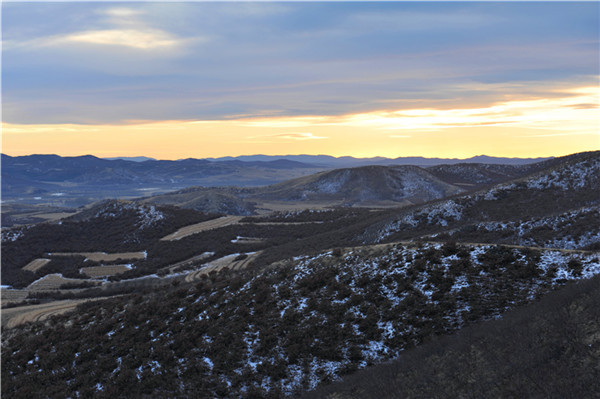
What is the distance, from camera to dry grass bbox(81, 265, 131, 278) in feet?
180

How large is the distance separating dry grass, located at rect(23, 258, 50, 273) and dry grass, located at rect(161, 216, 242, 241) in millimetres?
19540

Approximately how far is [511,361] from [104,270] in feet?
187

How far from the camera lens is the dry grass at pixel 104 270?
2156 inches

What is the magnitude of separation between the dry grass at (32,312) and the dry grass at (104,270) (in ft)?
51.1

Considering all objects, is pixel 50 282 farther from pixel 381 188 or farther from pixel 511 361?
pixel 381 188

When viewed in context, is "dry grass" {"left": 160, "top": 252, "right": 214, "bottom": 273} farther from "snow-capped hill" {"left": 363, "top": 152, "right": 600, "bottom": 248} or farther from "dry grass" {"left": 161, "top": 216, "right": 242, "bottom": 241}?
"snow-capped hill" {"left": 363, "top": 152, "right": 600, "bottom": 248}

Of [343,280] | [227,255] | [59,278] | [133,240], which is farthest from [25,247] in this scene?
[343,280]

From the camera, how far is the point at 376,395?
1330 cm

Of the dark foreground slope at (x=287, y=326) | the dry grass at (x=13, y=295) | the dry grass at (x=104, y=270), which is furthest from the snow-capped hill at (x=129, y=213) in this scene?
the dark foreground slope at (x=287, y=326)

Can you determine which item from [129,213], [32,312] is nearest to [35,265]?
[129,213]

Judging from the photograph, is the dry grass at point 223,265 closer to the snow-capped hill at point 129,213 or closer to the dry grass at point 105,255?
the dry grass at point 105,255

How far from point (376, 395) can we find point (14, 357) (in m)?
23.5

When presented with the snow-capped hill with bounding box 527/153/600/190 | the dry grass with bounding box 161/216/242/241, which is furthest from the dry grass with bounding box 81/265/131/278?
the snow-capped hill with bounding box 527/153/600/190

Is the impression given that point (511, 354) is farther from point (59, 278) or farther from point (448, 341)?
point (59, 278)
